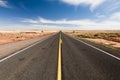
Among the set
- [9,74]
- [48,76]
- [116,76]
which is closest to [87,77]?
[116,76]

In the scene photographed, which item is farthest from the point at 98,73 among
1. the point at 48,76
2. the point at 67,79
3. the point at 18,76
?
the point at 18,76

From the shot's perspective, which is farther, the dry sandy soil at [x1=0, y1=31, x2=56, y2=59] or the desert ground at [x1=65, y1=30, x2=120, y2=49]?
the desert ground at [x1=65, y1=30, x2=120, y2=49]

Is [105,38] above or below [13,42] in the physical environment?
below

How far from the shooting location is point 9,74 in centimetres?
587

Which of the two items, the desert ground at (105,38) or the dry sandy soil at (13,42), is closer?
the dry sandy soil at (13,42)

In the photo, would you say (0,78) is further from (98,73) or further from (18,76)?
(98,73)

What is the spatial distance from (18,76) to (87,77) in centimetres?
263

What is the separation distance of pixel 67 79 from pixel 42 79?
2.91 ft

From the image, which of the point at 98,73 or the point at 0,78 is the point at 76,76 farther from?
the point at 0,78

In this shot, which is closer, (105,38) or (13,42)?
(13,42)

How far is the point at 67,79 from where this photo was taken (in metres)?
5.11

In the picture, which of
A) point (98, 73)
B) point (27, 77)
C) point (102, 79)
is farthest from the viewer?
point (98, 73)

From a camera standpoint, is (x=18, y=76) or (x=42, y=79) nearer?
(x=42, y=79)

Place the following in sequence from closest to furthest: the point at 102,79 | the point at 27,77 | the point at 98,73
→ the point at 102,79 → the point at 27,77 → the point at 98,73
